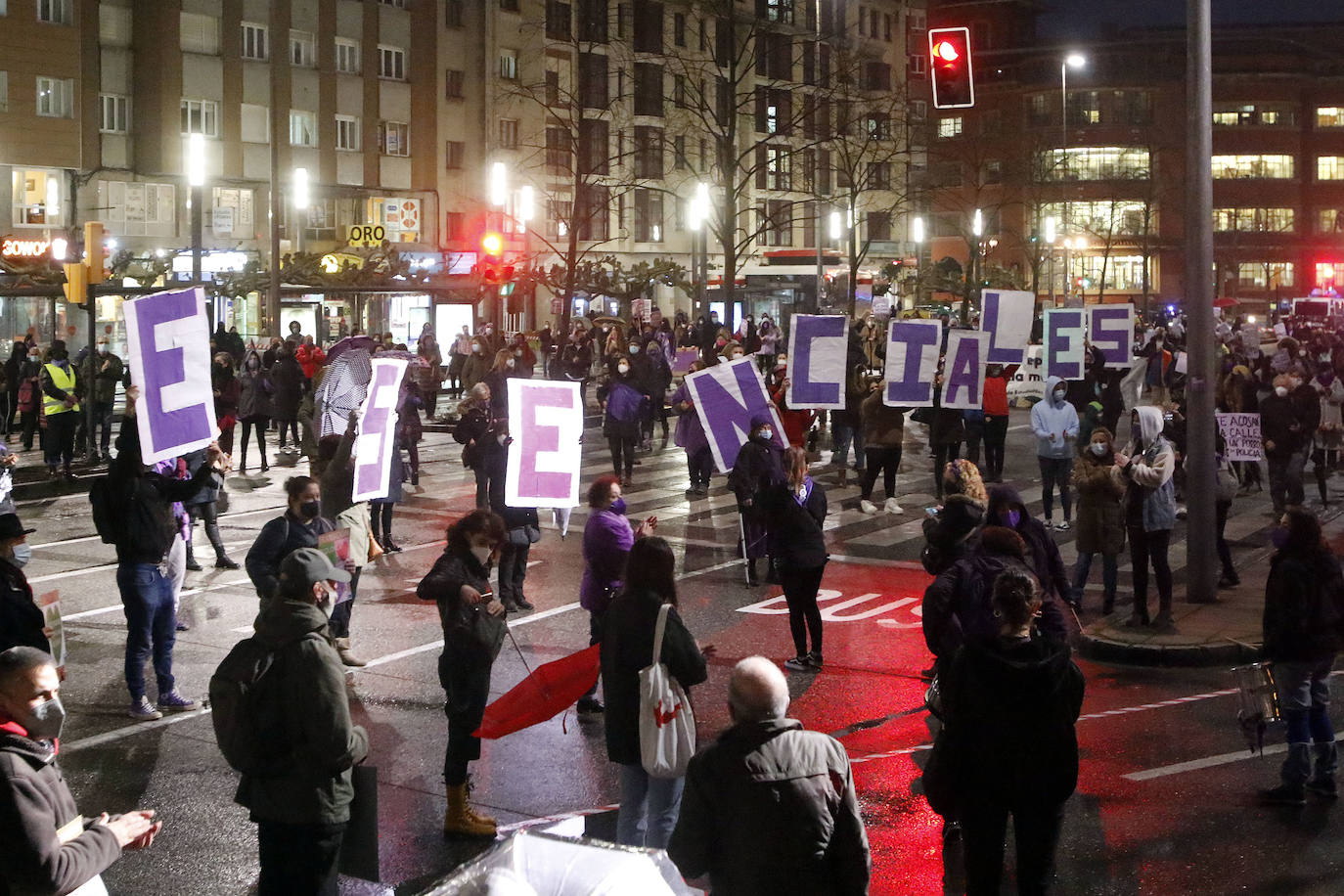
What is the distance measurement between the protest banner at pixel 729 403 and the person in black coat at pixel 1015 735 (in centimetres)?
821

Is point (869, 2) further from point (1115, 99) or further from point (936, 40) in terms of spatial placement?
point (936, 40)

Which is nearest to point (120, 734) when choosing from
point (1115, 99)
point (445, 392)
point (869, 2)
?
point (445, 392)

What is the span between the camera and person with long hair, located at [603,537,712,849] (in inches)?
249

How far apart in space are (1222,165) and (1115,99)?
11.4m

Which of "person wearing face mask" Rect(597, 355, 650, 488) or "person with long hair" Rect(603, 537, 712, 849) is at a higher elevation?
"person wearing face mask" Rect(597, 355, 650, 488)

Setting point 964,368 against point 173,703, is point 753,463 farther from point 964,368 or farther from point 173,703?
point 173,703

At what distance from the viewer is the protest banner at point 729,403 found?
13930 mm

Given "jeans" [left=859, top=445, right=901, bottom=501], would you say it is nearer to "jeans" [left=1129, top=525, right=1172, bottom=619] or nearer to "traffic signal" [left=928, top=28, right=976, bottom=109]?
"traffic signal" [left=928, top=28, right=976, bottom=109]

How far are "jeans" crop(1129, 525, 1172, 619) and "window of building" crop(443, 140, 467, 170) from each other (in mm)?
49481

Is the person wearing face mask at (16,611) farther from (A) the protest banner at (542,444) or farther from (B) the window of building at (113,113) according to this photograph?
(B) the window of building at (113,113)

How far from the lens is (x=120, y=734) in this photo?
9.27m

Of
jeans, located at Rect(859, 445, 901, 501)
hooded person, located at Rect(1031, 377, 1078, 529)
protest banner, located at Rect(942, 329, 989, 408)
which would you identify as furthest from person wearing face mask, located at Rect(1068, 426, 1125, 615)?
jeans, located at Rect(859, 445, 901, 501)

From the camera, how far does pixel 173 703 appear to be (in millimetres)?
9820

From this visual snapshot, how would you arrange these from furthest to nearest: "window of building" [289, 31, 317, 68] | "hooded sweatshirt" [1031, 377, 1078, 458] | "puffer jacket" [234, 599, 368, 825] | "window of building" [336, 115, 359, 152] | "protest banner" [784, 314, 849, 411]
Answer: "window of building" [336, 115, 359, 152] < "window of building" [289, 31, 317, 68] < "hooded sweatshirt" [1031, 377, 1078, 458] < "protest banner" [784, 314, 849, 411] < "puffer jacket" [234, 599, 368, 825]
